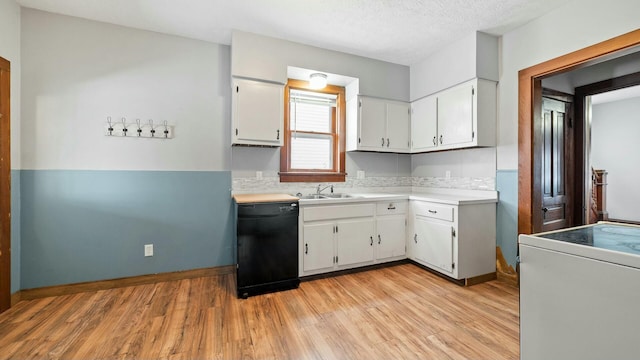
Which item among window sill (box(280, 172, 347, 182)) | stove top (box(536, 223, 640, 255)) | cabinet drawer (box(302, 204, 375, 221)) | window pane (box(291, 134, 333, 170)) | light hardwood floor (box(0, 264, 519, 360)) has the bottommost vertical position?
light hardwood floor (box(0, 264, 519, 360))

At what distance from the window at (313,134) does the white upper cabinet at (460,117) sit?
1.10m

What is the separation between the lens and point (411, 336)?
193 cm

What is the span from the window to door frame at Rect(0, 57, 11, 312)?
242 centimetres

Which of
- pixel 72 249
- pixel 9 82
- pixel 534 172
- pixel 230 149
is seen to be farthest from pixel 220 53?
pixel 534 172

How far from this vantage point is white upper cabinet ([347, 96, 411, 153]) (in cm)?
351

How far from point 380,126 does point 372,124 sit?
0.42ft

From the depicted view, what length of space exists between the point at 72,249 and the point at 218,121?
74.4 inches

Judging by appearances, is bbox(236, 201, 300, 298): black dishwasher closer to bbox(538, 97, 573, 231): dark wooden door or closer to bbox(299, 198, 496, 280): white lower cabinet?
bbox(299, 198, 496, 280): white lower cabinet

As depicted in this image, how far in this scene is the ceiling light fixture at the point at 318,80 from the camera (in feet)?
10.8

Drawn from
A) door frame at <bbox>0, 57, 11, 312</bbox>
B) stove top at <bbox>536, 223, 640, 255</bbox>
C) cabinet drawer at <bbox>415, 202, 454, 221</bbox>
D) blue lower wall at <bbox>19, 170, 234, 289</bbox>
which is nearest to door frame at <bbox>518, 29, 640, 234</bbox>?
cabinet drawer at <bbox>415, 202, 454, 221</bbox>

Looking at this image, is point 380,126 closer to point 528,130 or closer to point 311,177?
point 311,177

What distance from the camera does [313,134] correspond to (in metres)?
3.62

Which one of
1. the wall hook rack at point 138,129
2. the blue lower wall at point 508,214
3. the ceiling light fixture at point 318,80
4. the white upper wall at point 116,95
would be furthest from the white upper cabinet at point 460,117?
the wall hook rack at point 138,129

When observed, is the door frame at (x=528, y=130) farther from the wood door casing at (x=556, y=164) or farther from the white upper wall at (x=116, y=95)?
the white upper wall at (x=116, y=95)
